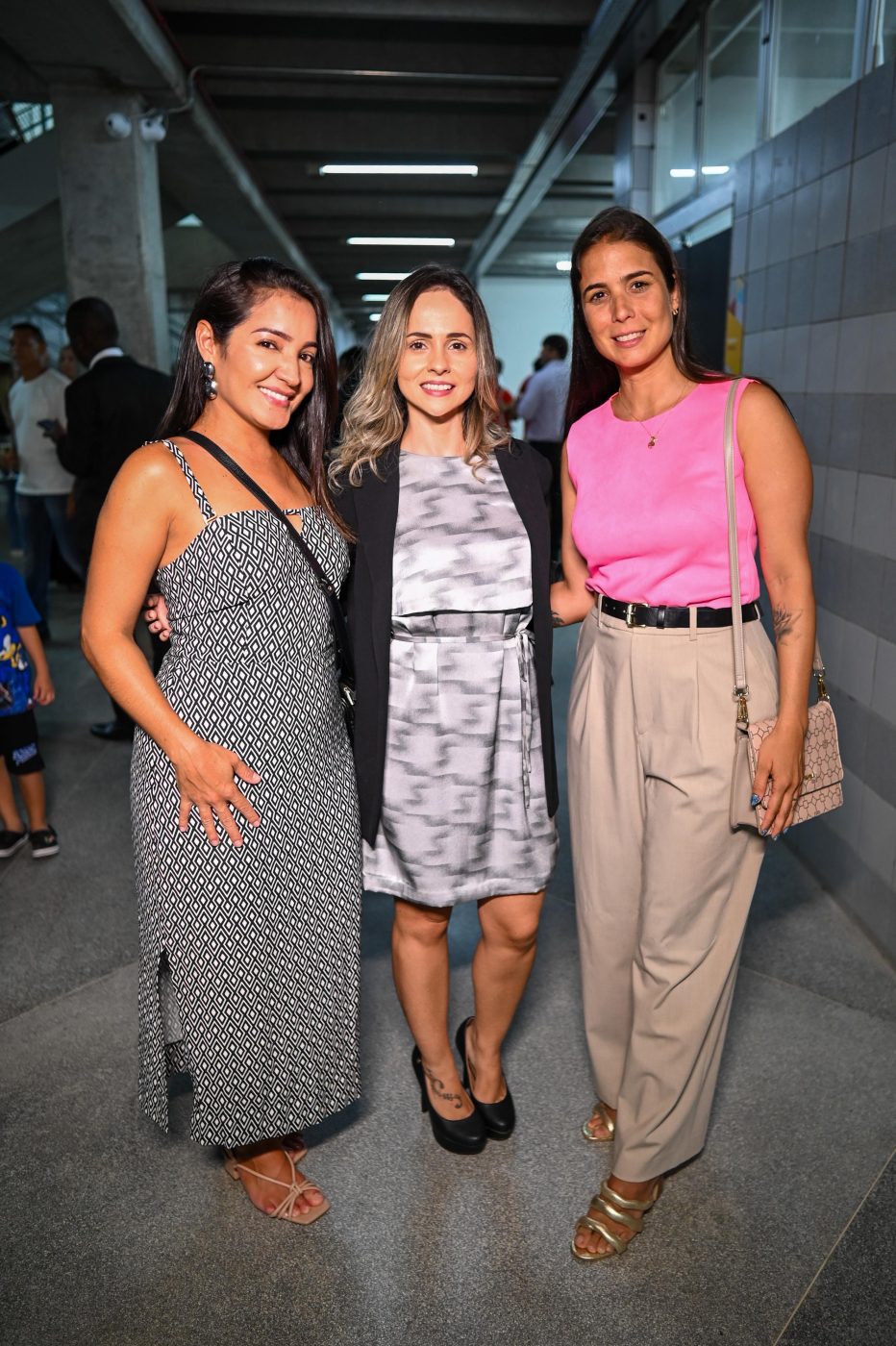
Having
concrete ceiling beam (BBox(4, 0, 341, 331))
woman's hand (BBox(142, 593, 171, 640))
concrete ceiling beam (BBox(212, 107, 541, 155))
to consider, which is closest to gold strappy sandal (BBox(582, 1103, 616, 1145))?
woman's hand (BBox(142, 593, 171, 640))

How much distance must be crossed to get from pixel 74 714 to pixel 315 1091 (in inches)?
138

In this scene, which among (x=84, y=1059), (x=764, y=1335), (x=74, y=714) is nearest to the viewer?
(x=764, y=1335)

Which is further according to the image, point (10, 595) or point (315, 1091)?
point (10, 595)

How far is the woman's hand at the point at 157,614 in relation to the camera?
5.95 ft

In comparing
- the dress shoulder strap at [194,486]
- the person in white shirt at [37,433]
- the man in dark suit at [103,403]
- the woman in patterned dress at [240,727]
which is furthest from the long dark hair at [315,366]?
the person in white shirt at [37,433]

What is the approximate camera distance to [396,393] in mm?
1951

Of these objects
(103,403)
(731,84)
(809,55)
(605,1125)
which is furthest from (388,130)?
(605,1125)

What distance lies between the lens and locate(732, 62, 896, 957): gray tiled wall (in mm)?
2697

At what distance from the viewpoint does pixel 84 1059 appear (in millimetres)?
2426

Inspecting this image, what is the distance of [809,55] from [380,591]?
2.93 m

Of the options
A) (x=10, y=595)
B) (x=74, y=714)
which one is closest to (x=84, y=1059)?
(x=10, y=595)

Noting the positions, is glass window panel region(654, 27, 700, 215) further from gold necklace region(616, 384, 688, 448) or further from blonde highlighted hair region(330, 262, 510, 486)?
gold necklace region(616, 384, 688, 448)

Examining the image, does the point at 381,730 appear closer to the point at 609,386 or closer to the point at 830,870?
the point at 609,386

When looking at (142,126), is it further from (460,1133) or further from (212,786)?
(460,1133)
